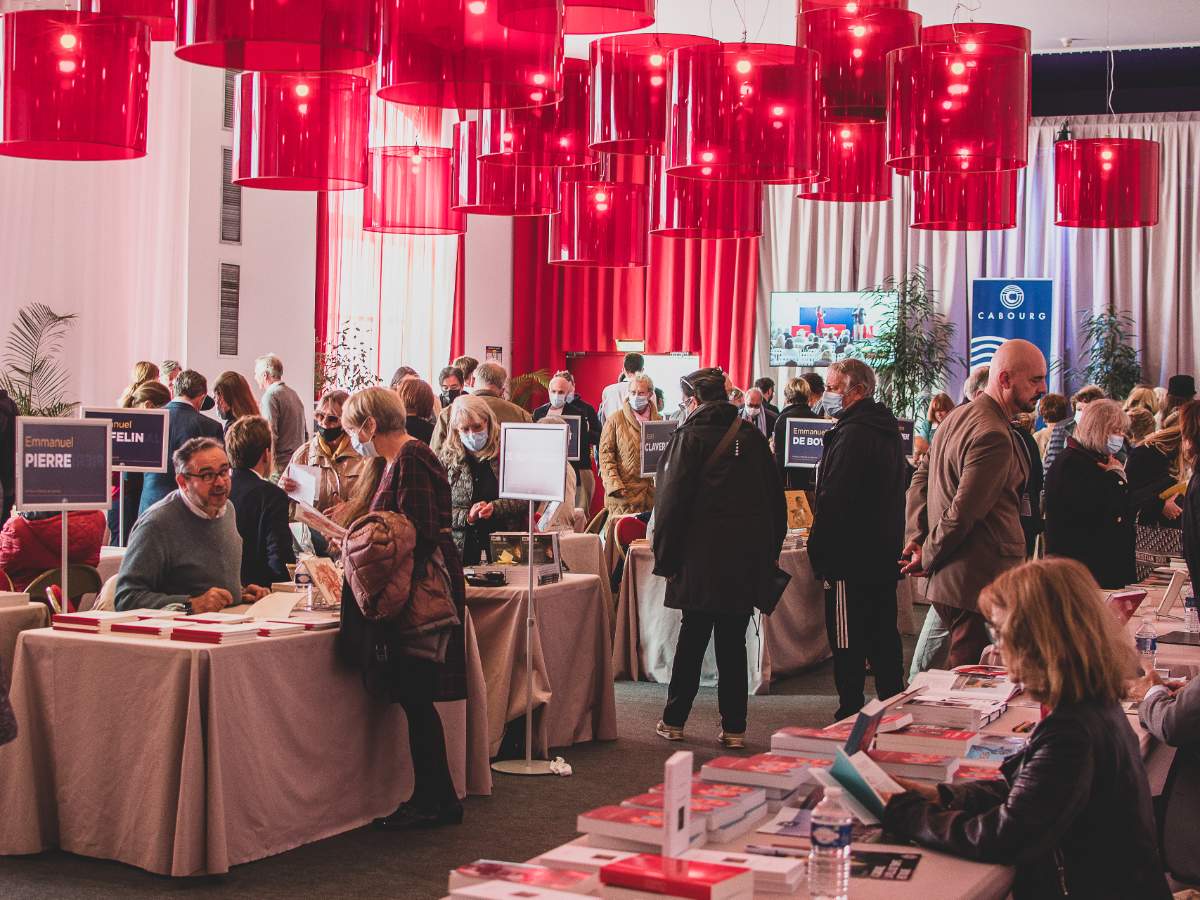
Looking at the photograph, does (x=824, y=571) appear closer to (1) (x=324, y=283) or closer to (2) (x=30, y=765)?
(2) (x=30, y=765)

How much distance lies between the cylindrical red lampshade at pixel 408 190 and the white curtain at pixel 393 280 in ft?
24.6

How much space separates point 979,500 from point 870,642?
1.13 metres

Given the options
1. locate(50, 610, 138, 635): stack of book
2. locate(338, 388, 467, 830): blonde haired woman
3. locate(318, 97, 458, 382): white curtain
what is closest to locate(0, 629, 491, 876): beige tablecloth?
locate(50, 610, 138, 635): stack of book

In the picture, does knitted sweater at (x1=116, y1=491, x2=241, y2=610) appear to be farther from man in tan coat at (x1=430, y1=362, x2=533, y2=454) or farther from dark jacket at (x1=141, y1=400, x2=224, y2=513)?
dark jacket at (x1=141, y1=400, x2=224, y2=513)

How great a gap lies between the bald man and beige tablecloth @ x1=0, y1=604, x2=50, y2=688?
10.2ft

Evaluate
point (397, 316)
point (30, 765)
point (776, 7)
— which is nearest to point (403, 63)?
point (30, 765)

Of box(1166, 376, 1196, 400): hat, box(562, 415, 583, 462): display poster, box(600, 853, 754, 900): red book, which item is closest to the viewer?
box(600, 853, 754, 900): red book

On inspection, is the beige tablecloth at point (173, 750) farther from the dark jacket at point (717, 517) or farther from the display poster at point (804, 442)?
the display poster at point (804, 442)

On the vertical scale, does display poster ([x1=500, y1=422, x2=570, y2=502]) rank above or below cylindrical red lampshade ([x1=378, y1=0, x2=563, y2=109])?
below

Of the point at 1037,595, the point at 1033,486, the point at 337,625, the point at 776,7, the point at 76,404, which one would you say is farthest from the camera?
the point at 776,7

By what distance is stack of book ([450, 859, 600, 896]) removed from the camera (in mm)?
1997

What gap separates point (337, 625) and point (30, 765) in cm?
99

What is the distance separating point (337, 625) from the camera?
4.59m

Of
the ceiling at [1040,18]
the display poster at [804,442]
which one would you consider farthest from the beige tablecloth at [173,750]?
the ceiling at [1040,18]
